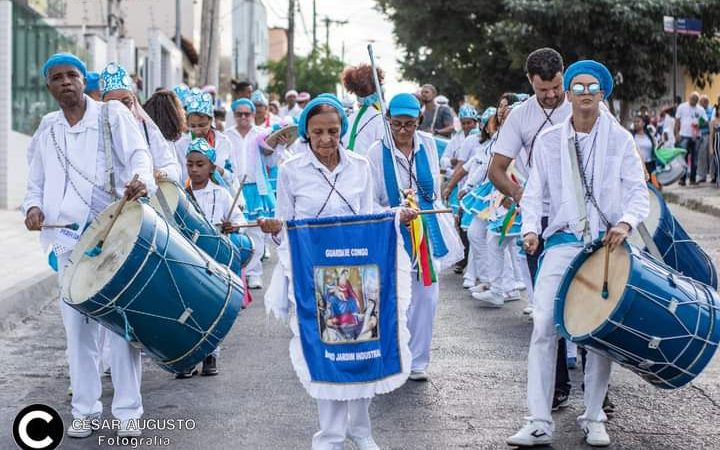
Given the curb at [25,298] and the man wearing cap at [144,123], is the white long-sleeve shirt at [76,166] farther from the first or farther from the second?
the curb at [25,298]

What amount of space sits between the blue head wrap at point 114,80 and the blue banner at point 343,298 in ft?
9.57

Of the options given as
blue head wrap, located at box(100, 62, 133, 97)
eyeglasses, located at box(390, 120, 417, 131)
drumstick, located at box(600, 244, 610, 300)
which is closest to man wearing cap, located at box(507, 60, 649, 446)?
drumstick, located at box(600, 244, 610, 300)

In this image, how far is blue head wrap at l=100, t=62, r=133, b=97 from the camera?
8320mm

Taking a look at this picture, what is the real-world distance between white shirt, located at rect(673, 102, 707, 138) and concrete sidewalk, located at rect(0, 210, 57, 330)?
15545 millimetres

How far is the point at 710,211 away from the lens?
2117 centimetres

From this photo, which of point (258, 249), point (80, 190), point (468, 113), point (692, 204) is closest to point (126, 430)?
point (80, 190)

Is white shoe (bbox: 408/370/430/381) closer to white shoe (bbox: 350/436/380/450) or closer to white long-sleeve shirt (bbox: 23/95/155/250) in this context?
white shoe (bbox: 350/436/380/450)

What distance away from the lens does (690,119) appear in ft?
87.8

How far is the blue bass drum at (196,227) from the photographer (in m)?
7.82

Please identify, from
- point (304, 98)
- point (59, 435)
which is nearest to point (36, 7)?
point (304, 98)

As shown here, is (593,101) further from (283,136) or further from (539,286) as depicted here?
(283,136)

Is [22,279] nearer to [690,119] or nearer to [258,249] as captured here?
[258,249]

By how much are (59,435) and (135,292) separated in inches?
36.5

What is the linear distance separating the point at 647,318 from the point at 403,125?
2.73 metres
